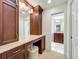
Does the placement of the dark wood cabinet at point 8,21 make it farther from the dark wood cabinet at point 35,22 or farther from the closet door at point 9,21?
the dark wood cabinet at point 35,22

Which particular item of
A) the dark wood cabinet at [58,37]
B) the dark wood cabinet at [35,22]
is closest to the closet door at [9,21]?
the dark wood cabinet at [35,22]

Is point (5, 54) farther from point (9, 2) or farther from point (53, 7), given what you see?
point (53, 7)

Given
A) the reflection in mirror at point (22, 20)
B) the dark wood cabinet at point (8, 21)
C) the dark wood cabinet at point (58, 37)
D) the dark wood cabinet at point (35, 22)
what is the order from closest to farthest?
the dark wood cabinet at point (8, 21) → the reflection in mirror at point (22, 20) → the dark wood cabinet at point (35, 22) → the dark wood cabinet at point (58, 37)

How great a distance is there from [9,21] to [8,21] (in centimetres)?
4

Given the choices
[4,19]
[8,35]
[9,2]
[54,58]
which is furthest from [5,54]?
[54,58]

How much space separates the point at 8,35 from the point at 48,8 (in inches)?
126

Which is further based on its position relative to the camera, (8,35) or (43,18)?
(43,18)

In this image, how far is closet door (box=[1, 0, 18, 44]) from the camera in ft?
5.59

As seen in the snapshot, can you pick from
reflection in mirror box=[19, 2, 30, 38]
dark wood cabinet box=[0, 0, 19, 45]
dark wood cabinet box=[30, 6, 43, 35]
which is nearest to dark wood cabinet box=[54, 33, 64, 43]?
dark wood cabinet box=[30, 6, 43, 35]

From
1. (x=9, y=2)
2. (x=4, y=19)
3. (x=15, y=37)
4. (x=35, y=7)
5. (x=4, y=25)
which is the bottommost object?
(x=15, y=37)

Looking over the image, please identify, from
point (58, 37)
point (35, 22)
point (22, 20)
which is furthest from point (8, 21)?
point (58, 37)

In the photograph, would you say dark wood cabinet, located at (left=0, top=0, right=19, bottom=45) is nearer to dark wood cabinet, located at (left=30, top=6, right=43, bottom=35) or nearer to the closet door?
the closet door

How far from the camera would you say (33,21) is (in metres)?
4.19

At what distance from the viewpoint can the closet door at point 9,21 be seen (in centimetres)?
170
